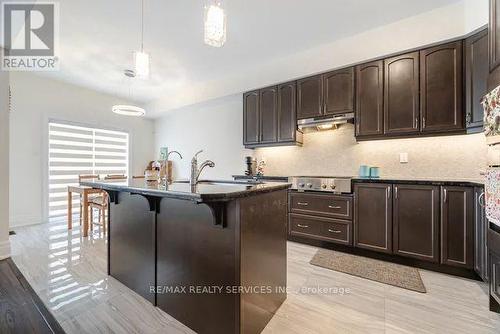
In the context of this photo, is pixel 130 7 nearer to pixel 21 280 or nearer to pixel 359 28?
pixel 359 28

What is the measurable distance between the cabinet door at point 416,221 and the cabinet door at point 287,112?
165 cm

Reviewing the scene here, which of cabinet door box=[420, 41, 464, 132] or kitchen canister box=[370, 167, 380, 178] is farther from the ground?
cabinet door box=[420, 41, 464, 132]

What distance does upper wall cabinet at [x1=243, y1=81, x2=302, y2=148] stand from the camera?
3545 millimetres

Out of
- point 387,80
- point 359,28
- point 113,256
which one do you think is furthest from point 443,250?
point 113,256

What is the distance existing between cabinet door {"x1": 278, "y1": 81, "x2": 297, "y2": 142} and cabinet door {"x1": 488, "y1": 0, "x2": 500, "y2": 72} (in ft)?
6.97

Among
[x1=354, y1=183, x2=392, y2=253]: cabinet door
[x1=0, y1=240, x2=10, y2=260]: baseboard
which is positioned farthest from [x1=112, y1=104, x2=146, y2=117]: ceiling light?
[x1=354, y1=183, x2=392, y2=253]: cabinet door

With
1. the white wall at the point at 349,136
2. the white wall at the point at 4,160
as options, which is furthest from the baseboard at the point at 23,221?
the white wall at the point at 349,136

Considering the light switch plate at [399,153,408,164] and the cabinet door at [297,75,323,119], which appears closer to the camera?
the light switch plate at [399,153,408,164]

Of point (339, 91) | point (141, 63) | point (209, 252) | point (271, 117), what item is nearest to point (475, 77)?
point (339, 91)

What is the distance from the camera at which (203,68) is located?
13.2 ft

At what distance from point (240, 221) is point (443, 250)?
7.68 ft

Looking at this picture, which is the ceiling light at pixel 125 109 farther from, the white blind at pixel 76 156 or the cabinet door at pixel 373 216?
the cabinet door at pixel 373 216

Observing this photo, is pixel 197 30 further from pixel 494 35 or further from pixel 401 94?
pixel 494 35

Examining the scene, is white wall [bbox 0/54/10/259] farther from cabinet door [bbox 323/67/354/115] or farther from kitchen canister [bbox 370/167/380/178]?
kitchen canister [bbox 370/167/380/178]
